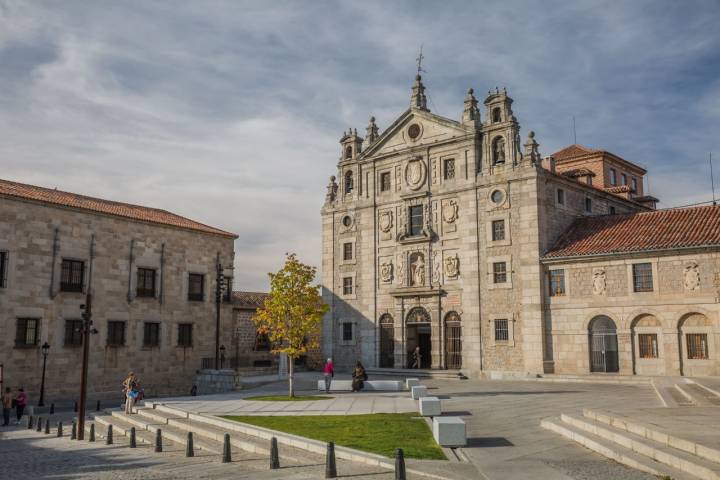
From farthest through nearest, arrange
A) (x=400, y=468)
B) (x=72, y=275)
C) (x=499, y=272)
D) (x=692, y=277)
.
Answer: (x=499, y=272) → (x=72, y=275) → (x=692, y=277) → (x=400, y=468)

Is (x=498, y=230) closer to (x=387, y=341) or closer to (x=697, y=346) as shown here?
(x=387, y=341)

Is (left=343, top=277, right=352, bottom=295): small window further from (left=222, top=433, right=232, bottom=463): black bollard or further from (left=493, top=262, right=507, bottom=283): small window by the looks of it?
(left=222, top=433, right=232, bottom=463): black bollard

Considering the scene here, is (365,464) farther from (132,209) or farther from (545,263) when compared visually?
(132,209)

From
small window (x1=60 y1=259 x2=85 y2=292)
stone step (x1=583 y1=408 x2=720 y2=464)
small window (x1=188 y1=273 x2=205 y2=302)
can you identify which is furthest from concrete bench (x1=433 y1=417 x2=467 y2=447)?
small window (x1=188 y1=273 x2=205 y2=302)

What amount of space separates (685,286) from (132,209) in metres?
31.4

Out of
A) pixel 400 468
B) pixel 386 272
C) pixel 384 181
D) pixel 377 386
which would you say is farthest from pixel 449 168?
pixel 400 468

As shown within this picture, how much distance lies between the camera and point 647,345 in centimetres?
3203

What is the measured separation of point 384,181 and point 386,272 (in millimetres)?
6190

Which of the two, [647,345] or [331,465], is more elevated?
[647,345]

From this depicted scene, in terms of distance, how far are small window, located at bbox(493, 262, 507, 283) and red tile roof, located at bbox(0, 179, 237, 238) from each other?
17483 mm

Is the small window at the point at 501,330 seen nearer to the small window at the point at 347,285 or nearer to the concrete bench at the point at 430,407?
the small window at the point at 347,285

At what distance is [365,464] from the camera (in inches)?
546

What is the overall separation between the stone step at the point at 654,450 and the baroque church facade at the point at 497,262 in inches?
669

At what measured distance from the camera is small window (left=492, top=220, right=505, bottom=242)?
1467 inches
